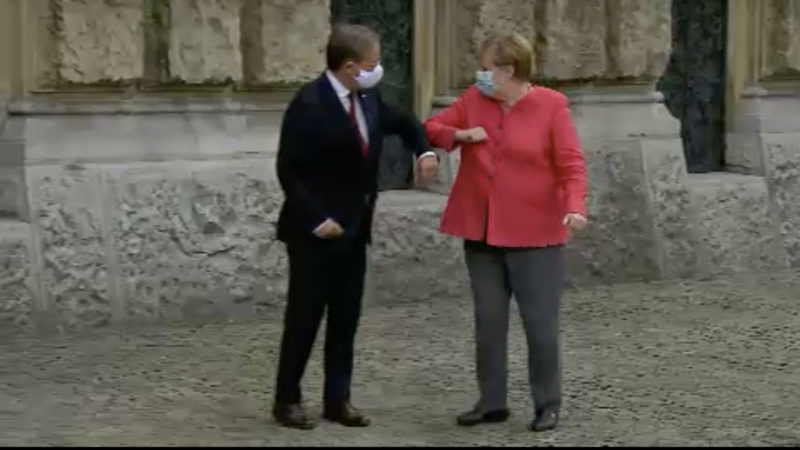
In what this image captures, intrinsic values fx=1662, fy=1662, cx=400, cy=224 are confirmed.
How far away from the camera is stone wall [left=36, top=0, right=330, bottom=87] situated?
8617 mm

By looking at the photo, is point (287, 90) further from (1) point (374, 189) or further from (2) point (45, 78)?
(1) point (374, 189)

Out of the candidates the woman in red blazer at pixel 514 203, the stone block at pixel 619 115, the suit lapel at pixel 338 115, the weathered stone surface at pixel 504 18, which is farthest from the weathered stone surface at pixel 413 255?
the suit lapel at pixel 338 115

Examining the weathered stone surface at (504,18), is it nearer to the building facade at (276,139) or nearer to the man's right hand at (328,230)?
the building facade at (276,139)

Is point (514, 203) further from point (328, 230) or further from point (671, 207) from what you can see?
point (671, 207)

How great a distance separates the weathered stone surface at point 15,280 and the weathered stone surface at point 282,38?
166 cm

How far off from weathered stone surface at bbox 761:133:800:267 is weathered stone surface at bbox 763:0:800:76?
484 millimetres

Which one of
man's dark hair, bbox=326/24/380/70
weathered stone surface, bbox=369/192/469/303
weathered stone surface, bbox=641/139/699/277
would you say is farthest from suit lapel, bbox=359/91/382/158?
weathered stone surface, bbox=641/139/699/277

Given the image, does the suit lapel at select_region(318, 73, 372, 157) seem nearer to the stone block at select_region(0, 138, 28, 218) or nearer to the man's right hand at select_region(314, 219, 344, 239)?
the man's right hand at select_region(314, 219, 344, 239)

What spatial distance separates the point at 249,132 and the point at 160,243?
877 mm

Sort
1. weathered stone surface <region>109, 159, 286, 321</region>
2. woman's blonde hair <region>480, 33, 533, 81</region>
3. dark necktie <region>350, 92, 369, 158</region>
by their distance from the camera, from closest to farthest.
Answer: dark necktie <region>350, 92, 369, 158</region>, woman's blonde hair <region>480, 33, 533, 81</region>, weathered stone surface <region>109, 159, 286, 321</region>

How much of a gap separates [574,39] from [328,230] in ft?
14.5

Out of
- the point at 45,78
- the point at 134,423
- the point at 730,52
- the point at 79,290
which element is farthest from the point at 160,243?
the point at 730,52

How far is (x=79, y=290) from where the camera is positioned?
8570 millimetres

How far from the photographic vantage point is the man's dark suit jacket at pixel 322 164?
6398mm
